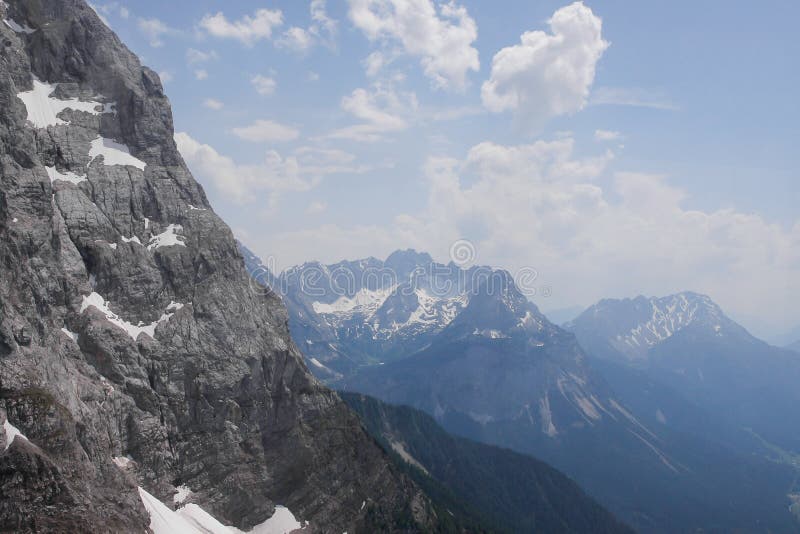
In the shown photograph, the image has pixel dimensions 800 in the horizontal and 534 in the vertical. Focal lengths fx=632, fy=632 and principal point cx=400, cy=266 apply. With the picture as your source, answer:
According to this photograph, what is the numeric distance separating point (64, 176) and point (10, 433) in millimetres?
54134

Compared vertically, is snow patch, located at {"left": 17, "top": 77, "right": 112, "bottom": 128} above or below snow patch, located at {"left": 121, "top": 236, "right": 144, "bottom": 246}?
above

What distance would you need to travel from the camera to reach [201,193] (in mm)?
132625

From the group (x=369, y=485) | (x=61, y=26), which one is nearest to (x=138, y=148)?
(x=61, y=26)

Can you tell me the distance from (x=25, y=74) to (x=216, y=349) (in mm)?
59314

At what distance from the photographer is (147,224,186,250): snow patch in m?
117

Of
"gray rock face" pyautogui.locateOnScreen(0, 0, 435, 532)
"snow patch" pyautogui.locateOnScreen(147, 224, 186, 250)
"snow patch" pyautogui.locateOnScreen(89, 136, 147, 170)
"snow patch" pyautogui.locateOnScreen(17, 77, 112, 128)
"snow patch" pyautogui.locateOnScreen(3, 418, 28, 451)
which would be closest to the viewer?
"snow patch" pyautogui.locateOnScreen(3, 418, 28, 451)

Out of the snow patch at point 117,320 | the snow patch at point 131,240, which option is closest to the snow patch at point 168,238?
the snow patch at point 131,240

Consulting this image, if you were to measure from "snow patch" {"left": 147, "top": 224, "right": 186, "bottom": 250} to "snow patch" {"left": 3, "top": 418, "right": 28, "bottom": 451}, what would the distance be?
50.4 metres

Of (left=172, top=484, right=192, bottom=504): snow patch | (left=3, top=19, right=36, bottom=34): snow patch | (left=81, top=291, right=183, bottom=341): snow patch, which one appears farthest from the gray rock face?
(left=3, top=19, right=36, bottom=34): snow patch

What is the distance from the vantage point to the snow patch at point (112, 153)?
384 feet

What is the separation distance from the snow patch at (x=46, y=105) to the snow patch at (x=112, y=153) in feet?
20.2

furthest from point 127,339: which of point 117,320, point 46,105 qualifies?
point 46,105

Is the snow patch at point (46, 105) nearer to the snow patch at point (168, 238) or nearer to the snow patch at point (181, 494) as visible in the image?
the snow patch at point (168, 238)

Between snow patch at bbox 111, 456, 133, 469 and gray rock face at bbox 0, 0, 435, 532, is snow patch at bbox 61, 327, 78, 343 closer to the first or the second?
gray rock face at bbox 0, 0, 435, 532
